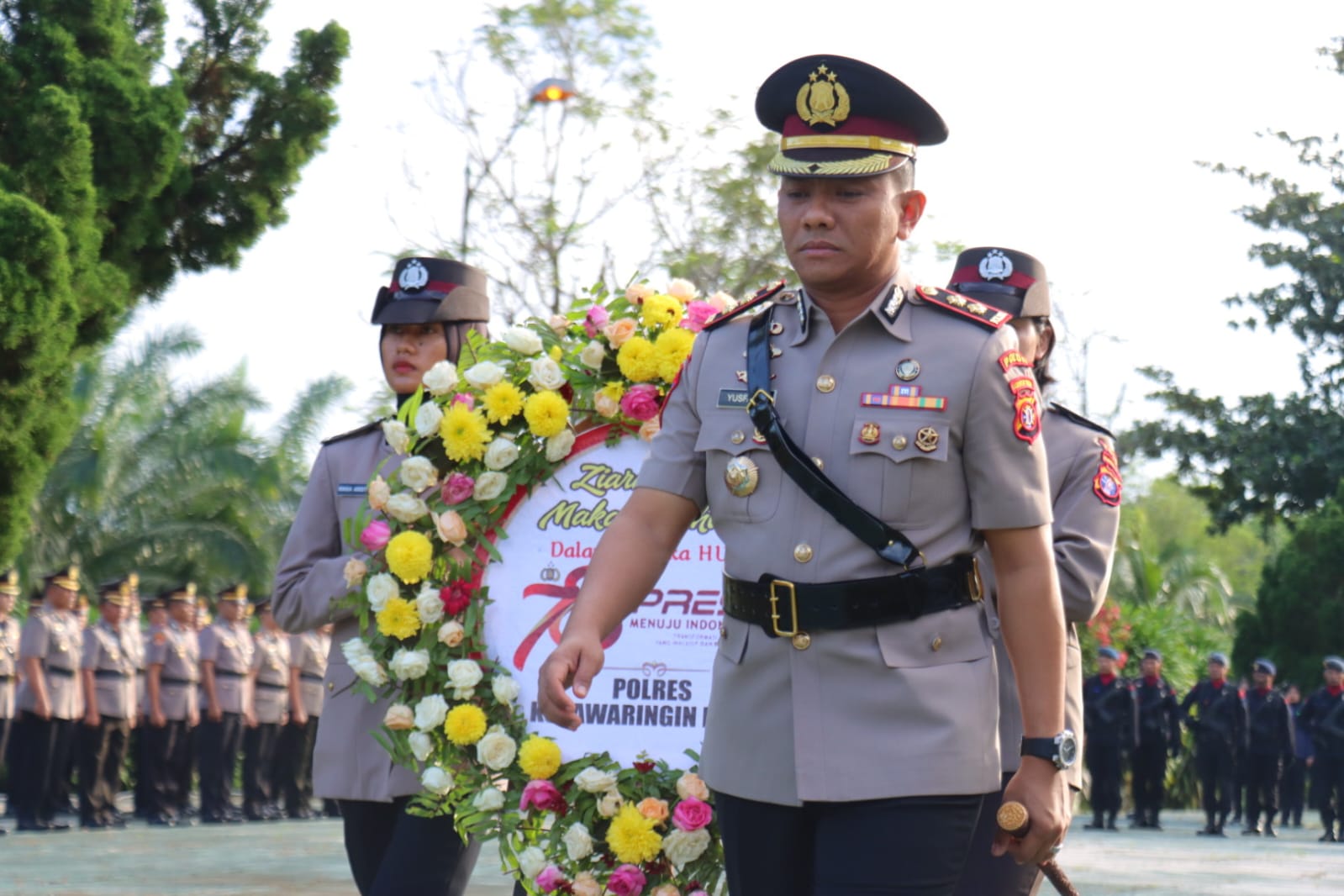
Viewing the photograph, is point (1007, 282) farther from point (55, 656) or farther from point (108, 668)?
point (108, 668)

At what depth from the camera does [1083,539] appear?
4254mm

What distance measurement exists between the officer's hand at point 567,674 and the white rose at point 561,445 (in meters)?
1.67

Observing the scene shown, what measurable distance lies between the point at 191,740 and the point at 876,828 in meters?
15.9

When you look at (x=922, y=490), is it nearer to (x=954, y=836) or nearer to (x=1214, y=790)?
(x=954, y=836)

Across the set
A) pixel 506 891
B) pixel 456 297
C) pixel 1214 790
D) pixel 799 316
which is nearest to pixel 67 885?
pixel 506 891

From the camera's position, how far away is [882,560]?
2984mm

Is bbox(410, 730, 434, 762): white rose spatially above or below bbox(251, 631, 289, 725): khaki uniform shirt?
above

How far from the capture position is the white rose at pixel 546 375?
4.78 m

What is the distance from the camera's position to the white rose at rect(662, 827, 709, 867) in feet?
14.4

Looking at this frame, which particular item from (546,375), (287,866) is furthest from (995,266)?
(287,866)

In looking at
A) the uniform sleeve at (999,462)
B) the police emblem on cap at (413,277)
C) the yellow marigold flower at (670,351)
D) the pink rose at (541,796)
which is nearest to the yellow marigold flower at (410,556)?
the pink rose at (541,796)

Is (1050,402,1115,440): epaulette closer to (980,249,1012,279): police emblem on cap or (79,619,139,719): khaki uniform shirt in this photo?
(980,249,1012,279): police emblem on cap

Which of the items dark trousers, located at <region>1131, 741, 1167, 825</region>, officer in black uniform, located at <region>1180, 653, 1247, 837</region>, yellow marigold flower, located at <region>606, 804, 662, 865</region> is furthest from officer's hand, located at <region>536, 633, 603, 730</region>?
dark trousers, located at <region>1131, 741, 1167, 825</region>

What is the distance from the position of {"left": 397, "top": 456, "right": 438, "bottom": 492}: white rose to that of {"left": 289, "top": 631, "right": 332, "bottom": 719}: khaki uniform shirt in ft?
47.7
